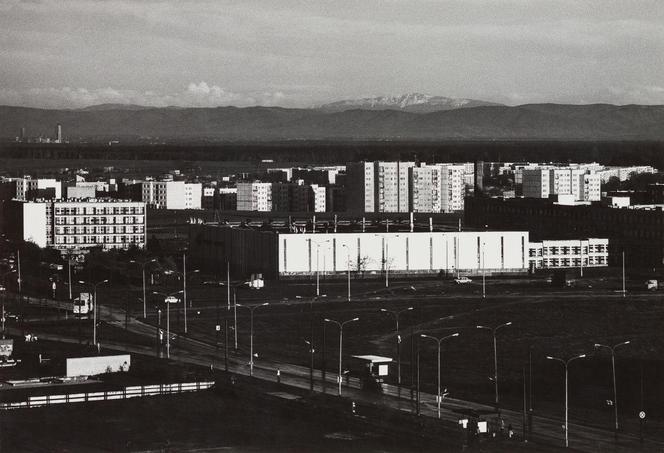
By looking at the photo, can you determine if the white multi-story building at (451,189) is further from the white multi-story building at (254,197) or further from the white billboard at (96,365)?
the white billboard at (96,365)

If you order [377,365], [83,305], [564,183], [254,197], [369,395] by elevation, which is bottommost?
[369,395]

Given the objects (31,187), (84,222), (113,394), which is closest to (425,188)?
(31,187)

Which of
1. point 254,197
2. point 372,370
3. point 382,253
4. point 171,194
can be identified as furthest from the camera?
point 254,197

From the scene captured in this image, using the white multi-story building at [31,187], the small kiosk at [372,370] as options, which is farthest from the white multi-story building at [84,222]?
the small kiosk at [372,370]

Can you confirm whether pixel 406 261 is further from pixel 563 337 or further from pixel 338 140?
pixel 338 140

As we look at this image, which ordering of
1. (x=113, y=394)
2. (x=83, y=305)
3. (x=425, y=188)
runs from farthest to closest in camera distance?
(x=425, y=188) → (x=83, y=305) → (x=113, y=394)

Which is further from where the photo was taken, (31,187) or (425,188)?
(425,188)

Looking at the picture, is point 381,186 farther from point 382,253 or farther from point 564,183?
point 382,253
